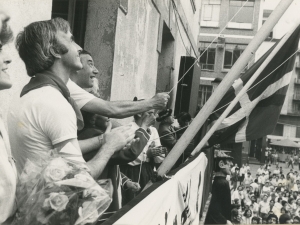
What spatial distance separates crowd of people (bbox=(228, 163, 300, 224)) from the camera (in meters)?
17.9

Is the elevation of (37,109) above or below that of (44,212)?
above

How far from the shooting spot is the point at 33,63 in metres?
2.35

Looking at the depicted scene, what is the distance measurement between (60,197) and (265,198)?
891 inches

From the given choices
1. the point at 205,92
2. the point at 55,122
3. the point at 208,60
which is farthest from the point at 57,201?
the point at 208,60

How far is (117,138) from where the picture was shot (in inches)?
98.7

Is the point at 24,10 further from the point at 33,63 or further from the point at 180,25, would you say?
the point at 180,25

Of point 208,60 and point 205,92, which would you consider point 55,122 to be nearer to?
point 205,92

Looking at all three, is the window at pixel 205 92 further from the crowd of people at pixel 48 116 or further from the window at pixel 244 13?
the crowd of people at pixel 48 116

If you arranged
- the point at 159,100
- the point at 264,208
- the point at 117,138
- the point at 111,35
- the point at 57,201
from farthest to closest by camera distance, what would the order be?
the point at 264,208
the point at 111,35
the point at 159,100
the point at 117,138
the point at 57,201

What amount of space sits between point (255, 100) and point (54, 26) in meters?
3.65

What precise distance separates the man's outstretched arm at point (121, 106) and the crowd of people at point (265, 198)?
11.7 m

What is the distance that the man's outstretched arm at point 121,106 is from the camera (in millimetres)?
2998

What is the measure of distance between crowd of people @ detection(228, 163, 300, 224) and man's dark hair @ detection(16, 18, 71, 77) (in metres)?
12.7

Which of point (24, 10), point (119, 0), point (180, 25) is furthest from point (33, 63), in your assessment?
point (180, 25)
